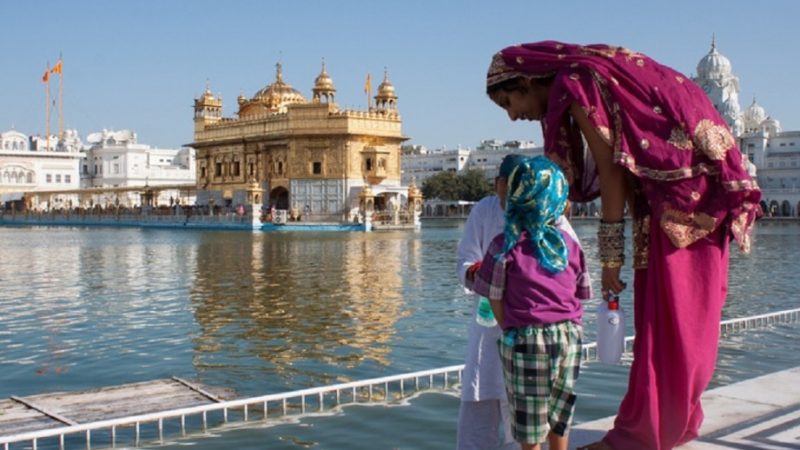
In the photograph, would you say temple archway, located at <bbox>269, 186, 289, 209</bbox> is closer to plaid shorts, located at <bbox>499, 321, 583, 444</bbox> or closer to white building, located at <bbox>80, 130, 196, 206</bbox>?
white building, located at <bbox>80, 130, 196, 206</bbox>

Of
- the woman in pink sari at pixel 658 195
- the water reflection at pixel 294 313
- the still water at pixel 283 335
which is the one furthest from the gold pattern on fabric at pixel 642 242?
the water reflection at pixel 294 313

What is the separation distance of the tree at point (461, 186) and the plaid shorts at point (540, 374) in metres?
74.9

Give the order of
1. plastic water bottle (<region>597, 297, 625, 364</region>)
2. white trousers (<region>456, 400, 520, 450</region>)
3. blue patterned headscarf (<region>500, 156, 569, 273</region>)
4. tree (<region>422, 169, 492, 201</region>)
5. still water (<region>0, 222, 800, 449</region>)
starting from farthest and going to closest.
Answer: tree (<region>422, 169, 492, 201</region>) < still water (<region>0, 222, 800, 449</region>) < white trousers (<region>456, 400, 520, 450</region>) < plastic water bottle (<region>597, 297, 625, 364</region>) < blue patterned headscarf (<region>500, 156, 569, 273</region>)

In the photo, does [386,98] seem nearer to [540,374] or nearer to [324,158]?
[324,158]

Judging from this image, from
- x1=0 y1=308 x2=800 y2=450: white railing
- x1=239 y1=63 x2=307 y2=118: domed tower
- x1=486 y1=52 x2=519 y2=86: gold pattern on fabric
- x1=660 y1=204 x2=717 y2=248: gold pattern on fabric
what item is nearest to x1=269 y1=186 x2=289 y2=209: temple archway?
x1=239 y1=63 x2=307 y2=118: domed tower

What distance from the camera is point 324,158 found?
48.2 m

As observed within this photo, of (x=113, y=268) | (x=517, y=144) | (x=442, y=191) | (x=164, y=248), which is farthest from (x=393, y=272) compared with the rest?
(x=517, y=144)

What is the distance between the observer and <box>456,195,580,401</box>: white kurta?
135 inches

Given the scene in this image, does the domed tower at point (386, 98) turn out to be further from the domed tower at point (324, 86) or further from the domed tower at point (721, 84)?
the domed tower at point (721, 84)

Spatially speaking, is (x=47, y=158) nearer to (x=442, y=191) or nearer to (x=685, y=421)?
(x=442, y=191)

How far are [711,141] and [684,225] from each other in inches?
11.9

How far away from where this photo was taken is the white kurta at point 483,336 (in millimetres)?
3418

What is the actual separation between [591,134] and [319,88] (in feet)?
152

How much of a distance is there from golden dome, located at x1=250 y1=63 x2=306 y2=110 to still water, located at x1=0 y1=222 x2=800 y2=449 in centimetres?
3670
